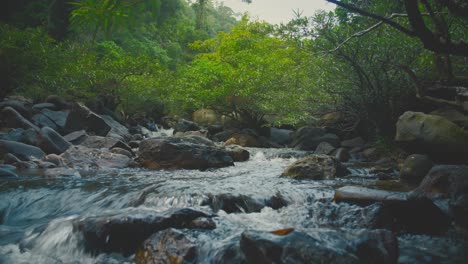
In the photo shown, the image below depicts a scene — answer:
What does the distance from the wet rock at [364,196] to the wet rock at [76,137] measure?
8.78 metres

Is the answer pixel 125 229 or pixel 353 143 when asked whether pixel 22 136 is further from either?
Result: pixel 353 143

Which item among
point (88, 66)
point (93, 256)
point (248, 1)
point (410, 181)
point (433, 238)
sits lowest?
point (93, 256)

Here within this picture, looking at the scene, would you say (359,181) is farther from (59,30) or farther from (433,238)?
(59,30)

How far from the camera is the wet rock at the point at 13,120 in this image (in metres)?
10.6

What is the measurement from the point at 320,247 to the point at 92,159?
7.74m

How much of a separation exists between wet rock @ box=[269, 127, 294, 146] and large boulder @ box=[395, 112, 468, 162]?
9098 millimetres

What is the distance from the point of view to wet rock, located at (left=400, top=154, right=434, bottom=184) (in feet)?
22.4

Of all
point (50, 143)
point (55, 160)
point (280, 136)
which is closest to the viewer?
point (55, 160)

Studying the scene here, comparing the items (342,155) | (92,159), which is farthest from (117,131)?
(342,155)

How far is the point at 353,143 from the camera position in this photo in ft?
40.5

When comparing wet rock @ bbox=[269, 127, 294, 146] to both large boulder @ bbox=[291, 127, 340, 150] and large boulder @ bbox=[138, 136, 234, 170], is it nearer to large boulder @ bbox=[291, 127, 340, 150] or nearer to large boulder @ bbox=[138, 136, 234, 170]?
large boulder @ bbox=[291, 127, 340, 150]

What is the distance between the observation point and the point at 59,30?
22.1 metres

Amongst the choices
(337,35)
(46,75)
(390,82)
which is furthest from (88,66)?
(390,82)

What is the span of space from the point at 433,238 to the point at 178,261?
3054 mm
